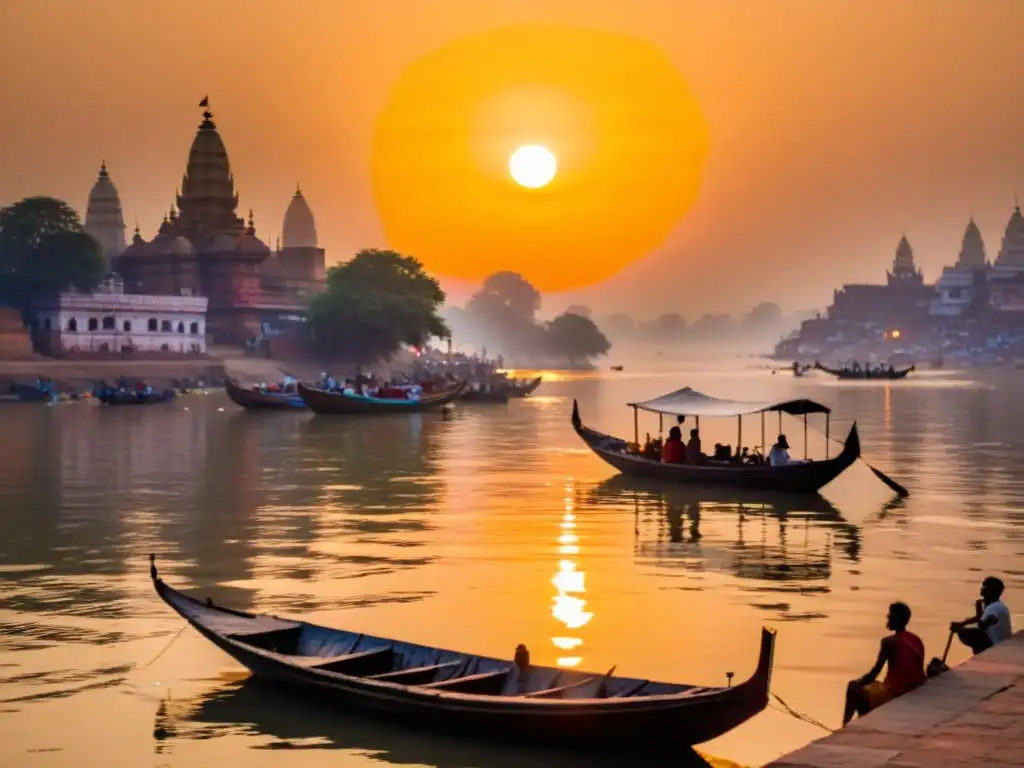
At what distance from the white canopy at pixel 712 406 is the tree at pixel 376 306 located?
62.3 meters

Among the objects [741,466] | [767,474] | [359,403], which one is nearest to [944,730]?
[767,474]

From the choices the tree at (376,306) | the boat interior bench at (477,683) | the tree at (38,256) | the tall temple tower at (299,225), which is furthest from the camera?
the tall temple tower at (299,225)

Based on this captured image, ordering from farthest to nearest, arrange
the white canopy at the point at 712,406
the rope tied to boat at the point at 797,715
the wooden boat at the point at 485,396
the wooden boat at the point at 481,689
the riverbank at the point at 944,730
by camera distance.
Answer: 1. the wooden boat at the point at 485,396
2. the white canopy at the point at 712,406
3. the rope tied to boat at the point at 797,715
4. the wooden boat at the point at 481,689
5. the riverbank at the point at 944,730

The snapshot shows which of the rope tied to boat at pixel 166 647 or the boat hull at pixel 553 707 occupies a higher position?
the boat hull at pixel 553 707

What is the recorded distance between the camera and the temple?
330 ft

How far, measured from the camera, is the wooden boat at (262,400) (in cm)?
6638

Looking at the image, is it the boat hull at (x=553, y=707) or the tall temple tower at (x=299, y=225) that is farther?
the tall temple tower at (x=299, y=225)

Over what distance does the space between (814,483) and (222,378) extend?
217ft

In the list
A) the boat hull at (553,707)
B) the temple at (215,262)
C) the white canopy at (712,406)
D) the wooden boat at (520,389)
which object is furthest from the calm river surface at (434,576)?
the temple at (215,262)

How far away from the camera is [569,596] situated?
17906 mm

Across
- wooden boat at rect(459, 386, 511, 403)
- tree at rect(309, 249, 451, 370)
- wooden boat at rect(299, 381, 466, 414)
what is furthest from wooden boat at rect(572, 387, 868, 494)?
tree at rect(309, 249, 451, 370)

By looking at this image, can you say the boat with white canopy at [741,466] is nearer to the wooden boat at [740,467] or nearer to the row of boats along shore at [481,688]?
the wooden boat at [740,467]

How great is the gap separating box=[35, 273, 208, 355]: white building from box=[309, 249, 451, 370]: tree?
8194 millimetres

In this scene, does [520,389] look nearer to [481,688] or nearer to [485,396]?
[485,396]
